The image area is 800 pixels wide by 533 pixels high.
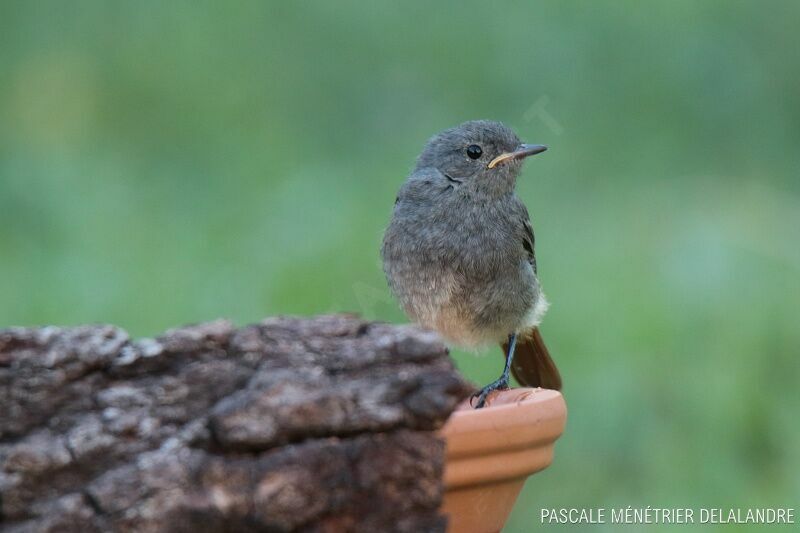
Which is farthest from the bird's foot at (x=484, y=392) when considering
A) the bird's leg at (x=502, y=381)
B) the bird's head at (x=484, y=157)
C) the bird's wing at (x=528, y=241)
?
the bird's head at (x=484, y=157)

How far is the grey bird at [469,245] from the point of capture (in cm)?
388

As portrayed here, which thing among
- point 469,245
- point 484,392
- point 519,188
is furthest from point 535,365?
point 519,188

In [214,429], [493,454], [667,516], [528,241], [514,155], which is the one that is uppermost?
[514,155]

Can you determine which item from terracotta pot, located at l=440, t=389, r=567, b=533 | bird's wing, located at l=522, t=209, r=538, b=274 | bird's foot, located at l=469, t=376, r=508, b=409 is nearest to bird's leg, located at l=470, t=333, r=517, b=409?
bird's foot, located at l=469, t=376, r=508, b=409

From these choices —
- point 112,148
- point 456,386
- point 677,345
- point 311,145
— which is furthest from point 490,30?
point 456,386

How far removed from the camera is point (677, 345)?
5262 millimetres

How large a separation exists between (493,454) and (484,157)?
1.92m

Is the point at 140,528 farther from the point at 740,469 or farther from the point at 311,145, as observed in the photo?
the point at 311,145

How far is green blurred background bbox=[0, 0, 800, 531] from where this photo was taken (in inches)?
195

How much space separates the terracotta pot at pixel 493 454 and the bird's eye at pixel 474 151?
1682 mm

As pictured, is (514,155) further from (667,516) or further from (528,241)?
(667,516)

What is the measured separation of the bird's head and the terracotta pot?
1.63 m

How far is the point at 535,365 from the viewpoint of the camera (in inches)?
169

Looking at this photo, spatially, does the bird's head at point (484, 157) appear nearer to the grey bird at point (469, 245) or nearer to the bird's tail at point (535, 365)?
the grey bird at point (469, 245)
